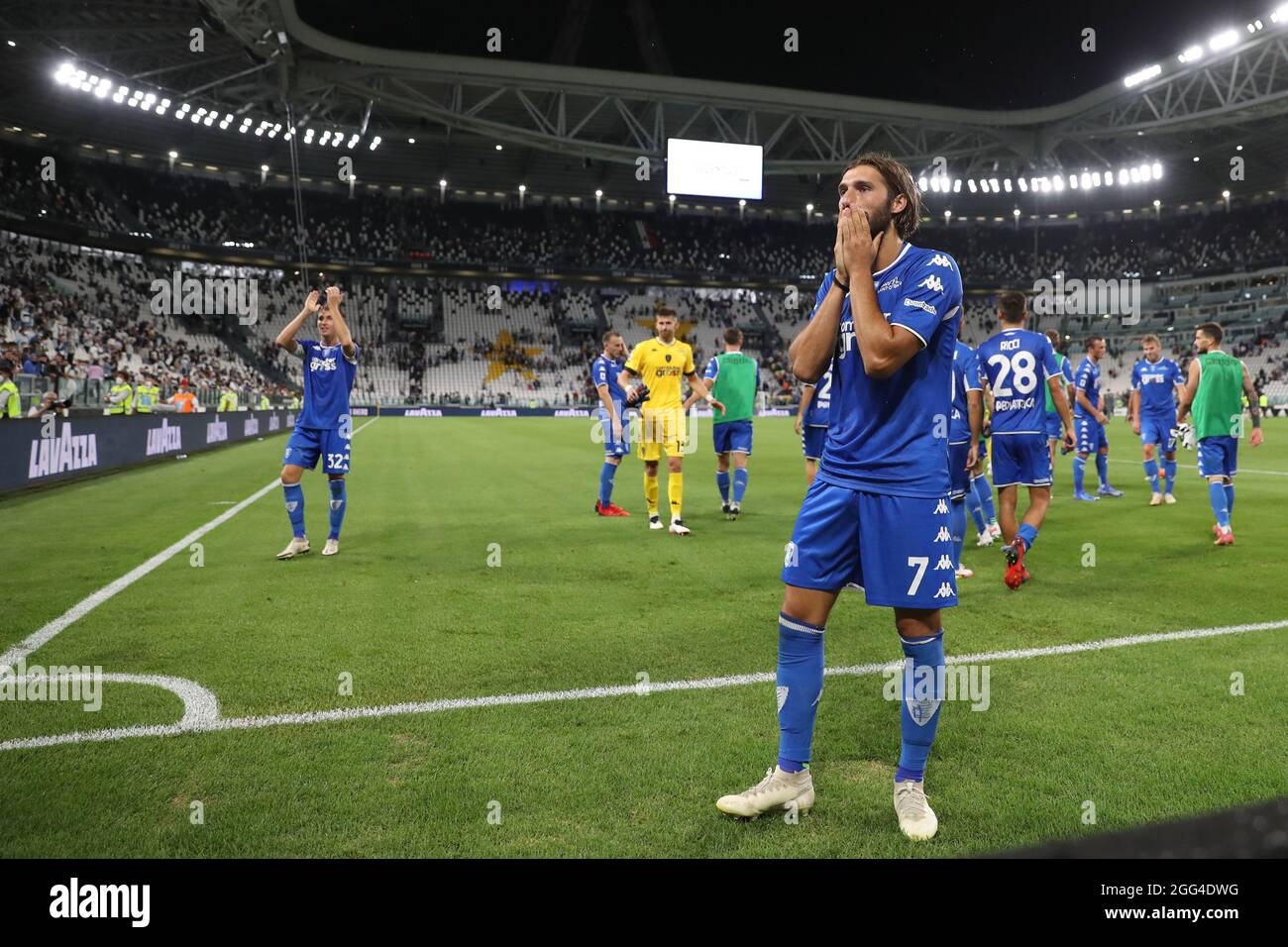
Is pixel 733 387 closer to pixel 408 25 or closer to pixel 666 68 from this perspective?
pixel 408 25

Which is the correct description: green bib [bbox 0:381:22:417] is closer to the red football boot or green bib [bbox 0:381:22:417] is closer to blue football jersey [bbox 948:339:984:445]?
blue football jersey [bbox 948:339:984:445]

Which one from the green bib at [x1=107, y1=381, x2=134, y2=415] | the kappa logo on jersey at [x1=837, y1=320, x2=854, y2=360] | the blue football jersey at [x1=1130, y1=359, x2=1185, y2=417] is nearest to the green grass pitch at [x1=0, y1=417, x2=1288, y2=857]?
the kappa logo on jersey at [x1=837, y1=320, x2=854, y2=360]

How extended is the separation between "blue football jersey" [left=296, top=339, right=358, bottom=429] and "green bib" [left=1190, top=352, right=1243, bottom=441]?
837cm

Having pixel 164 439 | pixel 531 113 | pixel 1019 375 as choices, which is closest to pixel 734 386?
pixel 1019 375

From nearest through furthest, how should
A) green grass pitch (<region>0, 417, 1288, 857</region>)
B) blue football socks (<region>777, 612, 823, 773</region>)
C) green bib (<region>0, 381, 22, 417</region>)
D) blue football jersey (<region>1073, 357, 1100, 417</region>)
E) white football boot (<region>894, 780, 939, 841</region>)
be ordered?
1. white football boot (<region>894, 780, 939, 841</region>)
2. green grass pitch (<region>0, 417, 1288, 857</region>)
3. blue football socks (<region>777, 612, 823, 773</region>)
4. blue football jersey (<region>1073, 357, 1100, 417</region>)
5. green bib (<region>0, 381, 22, 417</region>)

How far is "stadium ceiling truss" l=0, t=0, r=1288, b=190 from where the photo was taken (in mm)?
32281

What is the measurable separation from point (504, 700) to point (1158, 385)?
451 inches

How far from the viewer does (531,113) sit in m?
38.8

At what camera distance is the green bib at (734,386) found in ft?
34.0

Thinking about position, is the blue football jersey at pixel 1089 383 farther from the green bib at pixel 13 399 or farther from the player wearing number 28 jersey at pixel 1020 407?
the green bib at pixel 13 399

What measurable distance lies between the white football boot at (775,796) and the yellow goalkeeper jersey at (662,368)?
22.4 ft
